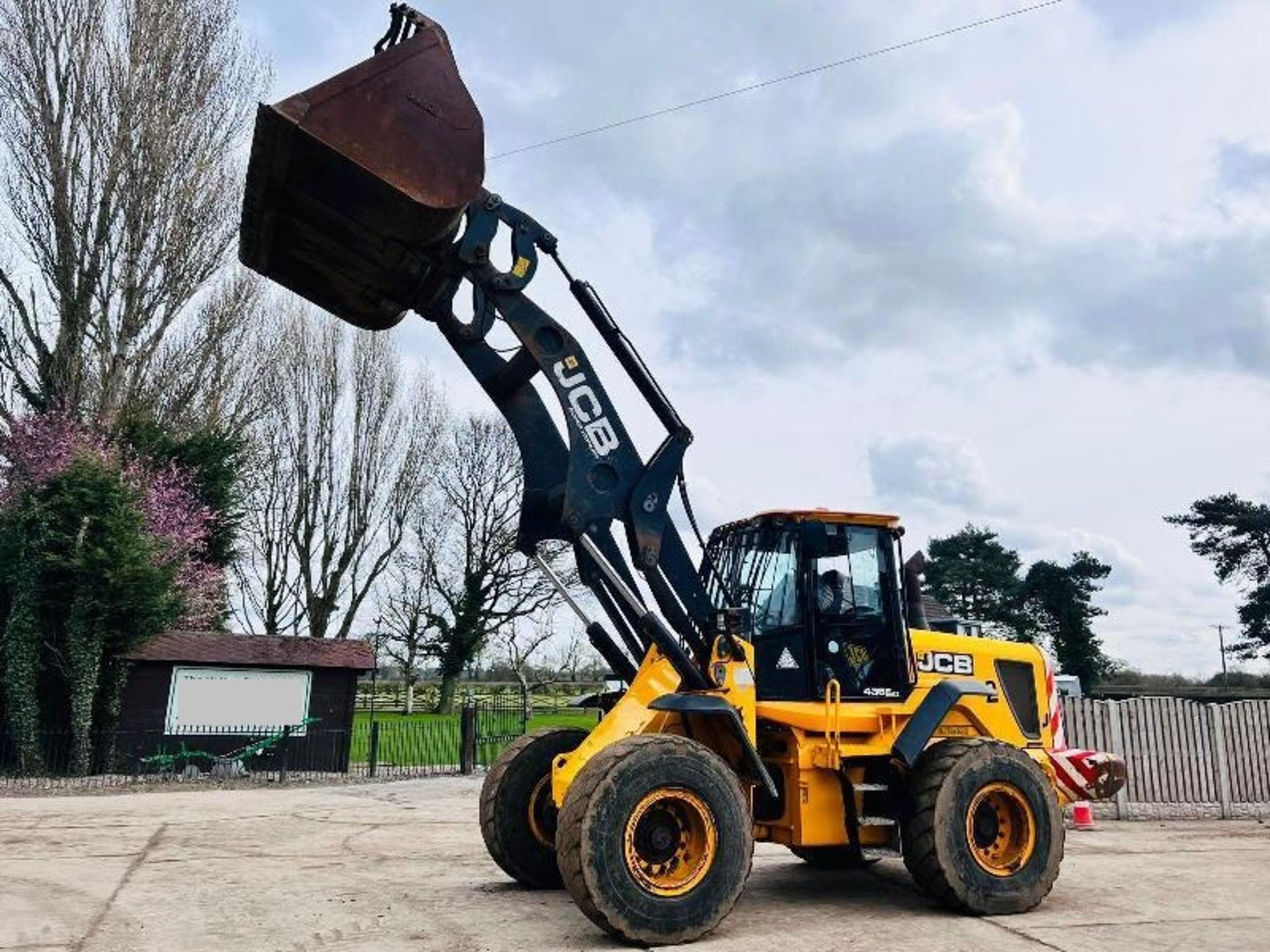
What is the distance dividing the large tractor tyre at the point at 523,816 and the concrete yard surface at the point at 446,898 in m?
0.21

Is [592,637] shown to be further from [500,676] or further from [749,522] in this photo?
[500,676]

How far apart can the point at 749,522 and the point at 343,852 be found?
5.34 metres

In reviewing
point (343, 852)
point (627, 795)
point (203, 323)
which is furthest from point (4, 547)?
point (627, 795)

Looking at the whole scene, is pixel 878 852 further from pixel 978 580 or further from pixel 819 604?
pixel 978 580

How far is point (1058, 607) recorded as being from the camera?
157 ft

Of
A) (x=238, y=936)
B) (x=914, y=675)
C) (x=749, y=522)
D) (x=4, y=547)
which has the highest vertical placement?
(x=4, y=547)

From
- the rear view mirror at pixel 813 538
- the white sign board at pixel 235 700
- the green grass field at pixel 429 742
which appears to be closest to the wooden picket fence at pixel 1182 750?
the rear view mirror at pixel 813 538

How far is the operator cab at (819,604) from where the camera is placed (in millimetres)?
7297

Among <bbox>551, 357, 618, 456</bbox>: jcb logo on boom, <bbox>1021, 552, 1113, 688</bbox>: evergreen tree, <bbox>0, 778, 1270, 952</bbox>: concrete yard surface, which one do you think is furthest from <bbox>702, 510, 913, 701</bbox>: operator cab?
<bbox>1021, 552, 1113, 688</bbox>: evergreen tree

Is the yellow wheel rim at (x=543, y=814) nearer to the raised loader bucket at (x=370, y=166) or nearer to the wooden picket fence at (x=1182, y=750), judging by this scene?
the raised loader bucket at (x=370, y=166)

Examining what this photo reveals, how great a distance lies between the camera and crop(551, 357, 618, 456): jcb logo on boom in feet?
22.5

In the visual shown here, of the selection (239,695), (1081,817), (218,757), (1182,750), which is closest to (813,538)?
(1081,817)

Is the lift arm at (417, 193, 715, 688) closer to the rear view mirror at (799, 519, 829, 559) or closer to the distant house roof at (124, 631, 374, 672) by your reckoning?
the rear view mirror at (799, 519, 829, 559)

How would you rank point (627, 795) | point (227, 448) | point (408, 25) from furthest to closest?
1. point (227, 448)
2. point (408, 25)
3. point (627, 795)
